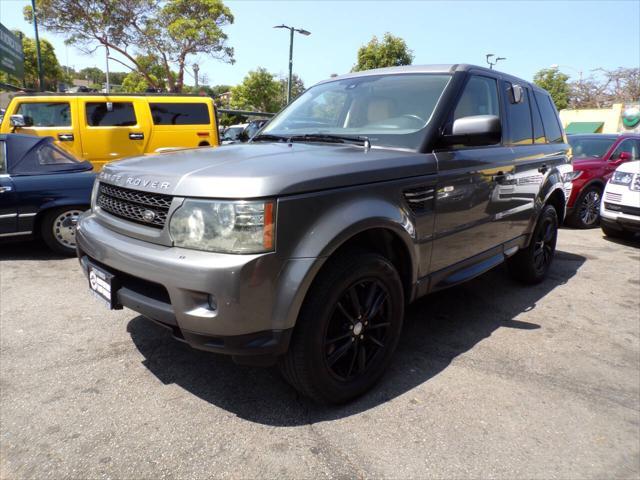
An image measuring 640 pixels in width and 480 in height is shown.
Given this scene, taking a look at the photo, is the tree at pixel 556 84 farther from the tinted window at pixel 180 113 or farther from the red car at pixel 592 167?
the tinted window at pixel 180 113

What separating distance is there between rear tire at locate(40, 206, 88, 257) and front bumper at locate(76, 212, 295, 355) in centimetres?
340

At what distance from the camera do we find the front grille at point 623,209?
6.51 metres

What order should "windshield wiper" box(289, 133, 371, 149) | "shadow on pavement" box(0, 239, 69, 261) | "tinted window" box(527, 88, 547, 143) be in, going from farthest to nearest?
"shadow on pavement" box(0, 239, 69, 261)
"tinted window" box(527, 88, 547, 143)
"windshield wiper" box(289, 133, 371, 149)

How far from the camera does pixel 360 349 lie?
2.51m

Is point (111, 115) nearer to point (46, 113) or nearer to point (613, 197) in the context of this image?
point (46, 113)

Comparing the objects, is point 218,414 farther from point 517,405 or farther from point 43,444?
point 517,405

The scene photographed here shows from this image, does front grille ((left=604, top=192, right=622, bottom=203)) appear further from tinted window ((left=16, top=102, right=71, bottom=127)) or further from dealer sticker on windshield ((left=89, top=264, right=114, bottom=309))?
tinted window ((left=16, top=102, right=71, bottom=127))

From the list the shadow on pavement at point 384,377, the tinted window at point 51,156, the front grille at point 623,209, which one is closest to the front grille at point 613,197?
the front grille at point 623,209

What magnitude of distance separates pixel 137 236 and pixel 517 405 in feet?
7.40

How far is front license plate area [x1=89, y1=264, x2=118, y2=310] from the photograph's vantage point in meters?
2.31

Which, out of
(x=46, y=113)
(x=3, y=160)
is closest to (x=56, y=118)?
(x=46, y=113)

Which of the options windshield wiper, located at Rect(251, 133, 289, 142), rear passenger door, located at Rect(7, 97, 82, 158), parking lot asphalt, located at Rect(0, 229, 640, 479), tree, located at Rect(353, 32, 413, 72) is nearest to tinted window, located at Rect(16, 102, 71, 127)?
rear passenger door, located at Rect(7, 97, 82, 158)

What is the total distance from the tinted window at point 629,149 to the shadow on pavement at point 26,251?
9.48 metres

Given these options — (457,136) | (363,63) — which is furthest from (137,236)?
(363,63)
